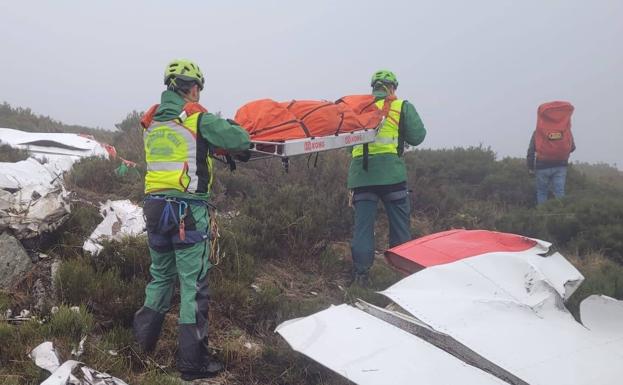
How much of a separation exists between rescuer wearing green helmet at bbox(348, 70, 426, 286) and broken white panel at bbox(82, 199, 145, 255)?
2145mm

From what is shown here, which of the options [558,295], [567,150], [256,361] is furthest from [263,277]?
[567,150]

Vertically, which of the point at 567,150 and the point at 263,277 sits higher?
the point at 567,150

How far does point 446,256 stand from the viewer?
4.11 metres

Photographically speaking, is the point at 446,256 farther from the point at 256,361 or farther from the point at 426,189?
the point at 426,189

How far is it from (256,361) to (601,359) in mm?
2114

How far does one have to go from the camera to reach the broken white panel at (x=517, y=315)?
9.29 feet

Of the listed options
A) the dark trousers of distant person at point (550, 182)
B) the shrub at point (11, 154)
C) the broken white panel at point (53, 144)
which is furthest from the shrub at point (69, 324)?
the dark trousers of distant person at point (550, 182)

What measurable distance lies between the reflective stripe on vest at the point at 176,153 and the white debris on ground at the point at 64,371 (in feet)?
3.78

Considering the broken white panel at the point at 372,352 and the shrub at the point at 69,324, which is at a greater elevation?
the broken white panel at the point at 372,352

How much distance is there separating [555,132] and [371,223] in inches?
177

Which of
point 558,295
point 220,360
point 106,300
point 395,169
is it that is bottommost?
point 220,360

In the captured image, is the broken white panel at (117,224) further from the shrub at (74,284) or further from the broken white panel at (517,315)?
Answer: the broken white panel at (517,315)

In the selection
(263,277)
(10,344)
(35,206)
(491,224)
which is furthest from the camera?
(491,224)

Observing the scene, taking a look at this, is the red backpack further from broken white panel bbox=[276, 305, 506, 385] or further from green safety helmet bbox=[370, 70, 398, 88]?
broken white panel bbox=[276, 305, 506, 385]
